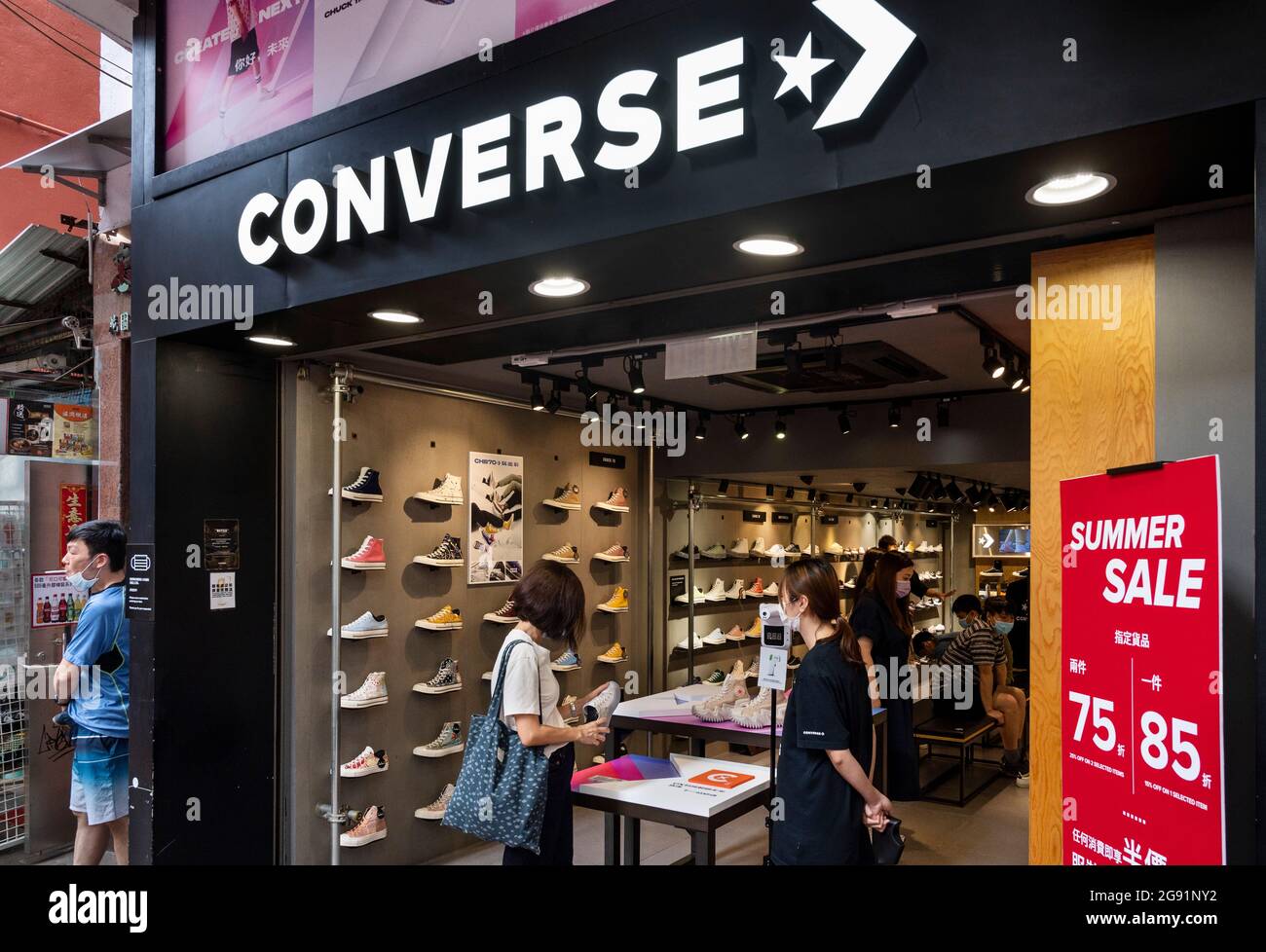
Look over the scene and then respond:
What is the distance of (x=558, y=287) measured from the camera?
348 cm

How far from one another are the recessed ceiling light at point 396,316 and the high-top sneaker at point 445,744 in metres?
2.74

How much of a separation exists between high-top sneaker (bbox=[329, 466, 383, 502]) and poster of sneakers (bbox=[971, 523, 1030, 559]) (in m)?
11.4

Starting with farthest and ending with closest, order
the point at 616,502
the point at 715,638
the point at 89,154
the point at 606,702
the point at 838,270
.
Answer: the point at 715,638, the point at 616,502, the point at 89,154, the point at 606,702, the point at 838,270

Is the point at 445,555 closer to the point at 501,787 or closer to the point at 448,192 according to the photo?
the point at 501,787

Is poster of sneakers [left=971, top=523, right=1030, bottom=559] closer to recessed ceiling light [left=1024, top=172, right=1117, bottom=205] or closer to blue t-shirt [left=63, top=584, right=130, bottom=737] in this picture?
recessed ceiling light [left=1024, top=172, right=1117, bottom=205]

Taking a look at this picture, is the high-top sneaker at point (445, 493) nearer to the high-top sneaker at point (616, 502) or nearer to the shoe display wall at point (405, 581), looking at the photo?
the shoe display wall at point (405, 581)

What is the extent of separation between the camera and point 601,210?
286cm

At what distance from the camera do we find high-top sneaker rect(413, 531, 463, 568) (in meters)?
5.54

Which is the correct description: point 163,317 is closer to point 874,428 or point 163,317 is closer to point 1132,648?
point 1132,648

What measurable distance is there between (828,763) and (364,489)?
312cm

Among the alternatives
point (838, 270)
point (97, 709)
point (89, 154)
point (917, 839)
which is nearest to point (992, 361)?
point (838, 270)

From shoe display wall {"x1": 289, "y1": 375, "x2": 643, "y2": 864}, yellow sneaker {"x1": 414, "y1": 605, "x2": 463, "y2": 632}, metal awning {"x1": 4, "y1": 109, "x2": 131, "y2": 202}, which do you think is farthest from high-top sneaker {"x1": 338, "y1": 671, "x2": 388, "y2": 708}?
metal awning {"x1": 4, "y1": 109, "x2": 131, "y2": 202}

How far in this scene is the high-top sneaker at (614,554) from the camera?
23.3 feet
